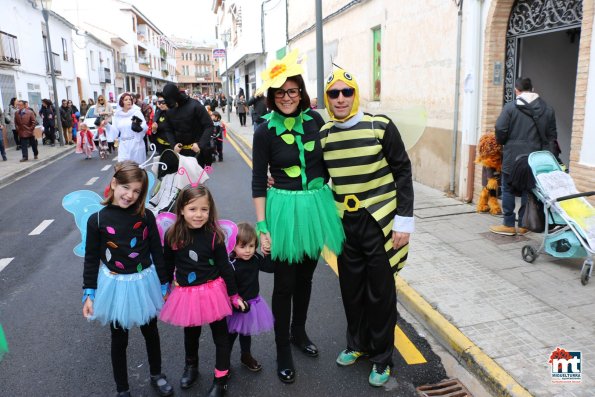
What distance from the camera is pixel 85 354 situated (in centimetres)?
384

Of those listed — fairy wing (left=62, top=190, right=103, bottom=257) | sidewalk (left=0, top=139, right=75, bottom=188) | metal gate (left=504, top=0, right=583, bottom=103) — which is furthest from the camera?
sidewalk (left=0, top=139, right=75, bottom=188)

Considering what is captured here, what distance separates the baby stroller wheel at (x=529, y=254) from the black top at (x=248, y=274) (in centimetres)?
317

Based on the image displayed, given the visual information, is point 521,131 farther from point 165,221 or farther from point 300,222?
point 165,221

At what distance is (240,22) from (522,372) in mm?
30824

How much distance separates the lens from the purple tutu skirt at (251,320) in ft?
11.0

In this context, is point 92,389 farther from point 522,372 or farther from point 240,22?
point 240,22

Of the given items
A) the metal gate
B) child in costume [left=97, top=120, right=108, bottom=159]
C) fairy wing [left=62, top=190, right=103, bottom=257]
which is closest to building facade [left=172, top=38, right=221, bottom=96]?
child in costume [left=97, top=120, right=108, bottom=159]

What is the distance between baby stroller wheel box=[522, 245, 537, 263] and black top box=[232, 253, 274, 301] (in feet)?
10.4

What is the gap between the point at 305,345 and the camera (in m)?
3.76

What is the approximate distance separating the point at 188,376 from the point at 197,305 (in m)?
0.64

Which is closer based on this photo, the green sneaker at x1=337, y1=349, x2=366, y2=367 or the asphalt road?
the asphalt road

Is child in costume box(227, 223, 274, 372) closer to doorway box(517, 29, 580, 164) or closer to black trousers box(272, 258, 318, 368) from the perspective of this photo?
black trousers box(272, 258, 318, 368)

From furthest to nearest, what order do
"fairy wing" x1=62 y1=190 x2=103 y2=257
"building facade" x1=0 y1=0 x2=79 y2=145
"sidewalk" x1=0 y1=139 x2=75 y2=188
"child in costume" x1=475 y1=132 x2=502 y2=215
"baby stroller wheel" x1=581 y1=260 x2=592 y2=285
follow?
1. "building facade" x1=0 y1=0 x2=79 y2=145
2. "sidewalk" x1=0 y1=139 x2=75 y2=188
3. "child in costume" x1=475 y1=132 x2=502 y2=215
4. "baby stroller wheel" x1=581 y1=260 x2=592 y2=285
5. "fairy wing" x1=62 y1=190 x2=103 y2=257

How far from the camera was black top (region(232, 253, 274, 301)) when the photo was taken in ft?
11.0
